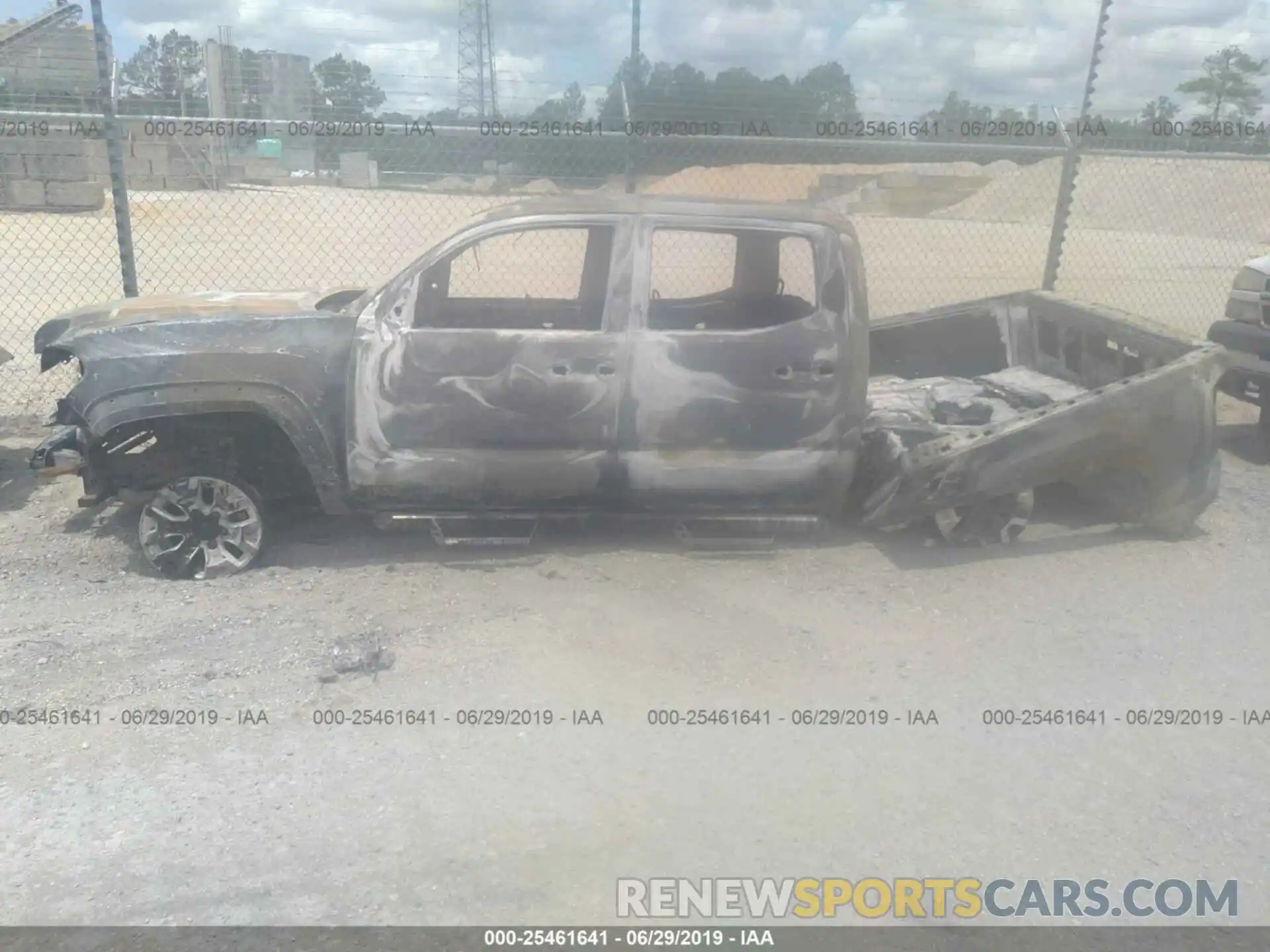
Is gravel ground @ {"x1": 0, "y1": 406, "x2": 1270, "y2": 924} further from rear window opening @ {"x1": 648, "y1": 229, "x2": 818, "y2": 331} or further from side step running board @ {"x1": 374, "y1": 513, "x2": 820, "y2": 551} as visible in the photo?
rear window opening @ {"x1": 648, "y1": 229, "x2": 818, "y2": 331}

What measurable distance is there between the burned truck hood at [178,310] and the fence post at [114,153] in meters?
1.22

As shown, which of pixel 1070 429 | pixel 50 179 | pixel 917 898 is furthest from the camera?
pixel 50 179

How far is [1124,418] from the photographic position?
559 centimetres

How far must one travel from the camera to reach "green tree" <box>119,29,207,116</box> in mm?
6941

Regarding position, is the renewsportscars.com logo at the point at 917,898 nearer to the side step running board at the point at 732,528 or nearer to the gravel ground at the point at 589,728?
the gravel ground at the point at 589,728

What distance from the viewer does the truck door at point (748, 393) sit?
5254mm

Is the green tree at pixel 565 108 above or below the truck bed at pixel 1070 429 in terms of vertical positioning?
above

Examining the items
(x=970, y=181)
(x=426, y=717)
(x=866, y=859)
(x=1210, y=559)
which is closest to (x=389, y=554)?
(x=426, y=717)

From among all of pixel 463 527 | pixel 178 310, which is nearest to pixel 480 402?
pixel 463 527

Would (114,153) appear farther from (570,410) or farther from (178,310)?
(570,410)

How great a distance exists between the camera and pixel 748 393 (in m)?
5.30

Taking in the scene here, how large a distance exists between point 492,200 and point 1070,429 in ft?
23.5

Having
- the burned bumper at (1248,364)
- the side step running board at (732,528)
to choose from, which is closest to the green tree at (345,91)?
the side step running board at (732,528)

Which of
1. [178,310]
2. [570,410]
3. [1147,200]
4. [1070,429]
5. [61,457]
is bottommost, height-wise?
[61,457]
